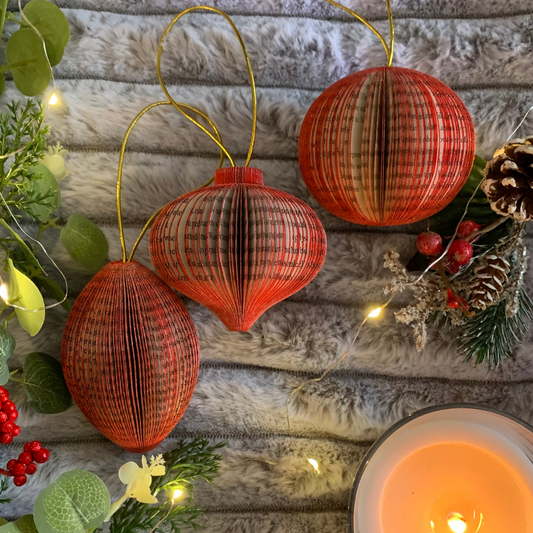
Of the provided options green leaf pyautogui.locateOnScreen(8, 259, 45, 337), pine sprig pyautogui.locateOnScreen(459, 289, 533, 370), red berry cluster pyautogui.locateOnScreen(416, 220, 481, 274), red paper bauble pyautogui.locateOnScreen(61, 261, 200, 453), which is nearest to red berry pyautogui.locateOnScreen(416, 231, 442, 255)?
red berry cluster pyautogui.locateOnScreen(416, 220, 481, 274)

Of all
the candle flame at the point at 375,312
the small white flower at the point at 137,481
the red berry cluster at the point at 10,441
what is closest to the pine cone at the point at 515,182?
the candle flame at the point at 375,312

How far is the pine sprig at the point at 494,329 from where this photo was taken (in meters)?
0.56

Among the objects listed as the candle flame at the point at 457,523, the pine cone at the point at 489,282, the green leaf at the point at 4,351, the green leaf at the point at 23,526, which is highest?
the pine cone at the point at 489,282

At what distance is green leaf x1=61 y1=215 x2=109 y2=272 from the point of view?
0.56m

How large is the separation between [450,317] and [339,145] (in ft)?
0.90

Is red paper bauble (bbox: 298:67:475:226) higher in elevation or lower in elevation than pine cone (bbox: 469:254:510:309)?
higher

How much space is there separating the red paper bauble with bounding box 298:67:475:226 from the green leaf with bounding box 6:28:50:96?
33cm

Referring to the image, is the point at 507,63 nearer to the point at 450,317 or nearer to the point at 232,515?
the point at 450,317

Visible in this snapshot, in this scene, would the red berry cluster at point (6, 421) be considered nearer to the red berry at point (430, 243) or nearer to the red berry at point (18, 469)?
the red berry at point (18, 469)

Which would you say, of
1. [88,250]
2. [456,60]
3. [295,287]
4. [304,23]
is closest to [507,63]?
[456,60]

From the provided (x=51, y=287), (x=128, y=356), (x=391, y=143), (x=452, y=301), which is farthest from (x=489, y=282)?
(x=51, y=287)

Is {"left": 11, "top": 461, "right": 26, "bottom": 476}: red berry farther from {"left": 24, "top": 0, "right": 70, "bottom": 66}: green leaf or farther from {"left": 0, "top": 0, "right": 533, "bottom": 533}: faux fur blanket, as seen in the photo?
{"left": 24, "top": 0, "right": 70, "bottom": 66}: green leaf

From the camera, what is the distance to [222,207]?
18.1 inches

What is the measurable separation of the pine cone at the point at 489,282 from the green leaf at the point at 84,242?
17.6 inches
